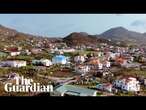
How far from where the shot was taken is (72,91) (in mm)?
2680

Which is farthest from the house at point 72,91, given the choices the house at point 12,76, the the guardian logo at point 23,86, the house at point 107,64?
the house at point 12,76

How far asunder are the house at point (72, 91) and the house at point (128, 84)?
0.19m

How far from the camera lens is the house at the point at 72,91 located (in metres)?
2.65

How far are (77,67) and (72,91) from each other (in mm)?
197

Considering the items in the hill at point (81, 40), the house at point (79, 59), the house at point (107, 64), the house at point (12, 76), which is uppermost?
the hill at point (81, 40)

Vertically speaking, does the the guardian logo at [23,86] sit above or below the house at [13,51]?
below

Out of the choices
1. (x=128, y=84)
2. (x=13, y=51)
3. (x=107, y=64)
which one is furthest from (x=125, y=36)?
(x=13, y=51)

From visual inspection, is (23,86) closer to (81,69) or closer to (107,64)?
(81,69)

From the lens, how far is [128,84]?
2652mm

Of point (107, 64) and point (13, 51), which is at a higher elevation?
point (13, 51)

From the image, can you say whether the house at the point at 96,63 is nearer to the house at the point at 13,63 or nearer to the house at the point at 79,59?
the house at the point at 79,59

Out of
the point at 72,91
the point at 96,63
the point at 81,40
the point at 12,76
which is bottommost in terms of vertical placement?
the point at 72,91

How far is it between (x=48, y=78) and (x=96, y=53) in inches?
17.0
